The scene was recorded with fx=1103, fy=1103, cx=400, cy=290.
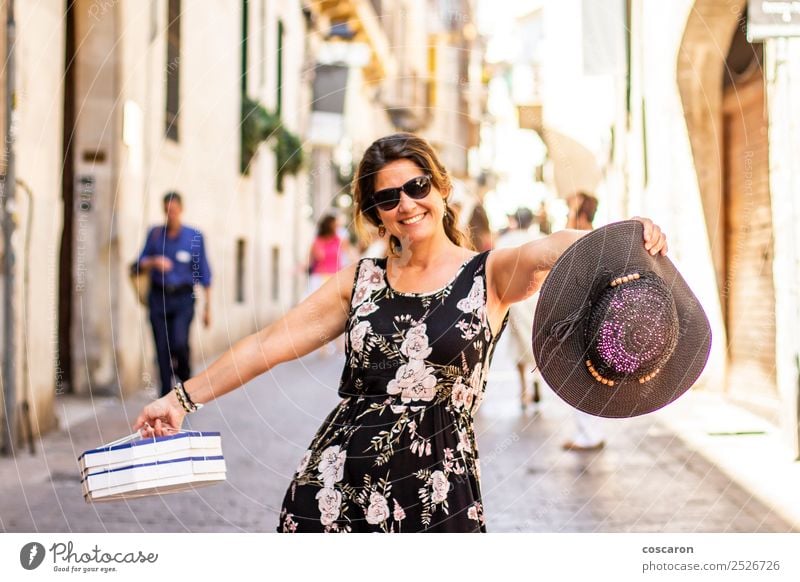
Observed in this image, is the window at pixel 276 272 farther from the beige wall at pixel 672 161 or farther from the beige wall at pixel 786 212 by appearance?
the beige wall at pixel 786 212

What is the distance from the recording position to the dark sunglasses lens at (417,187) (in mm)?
2586

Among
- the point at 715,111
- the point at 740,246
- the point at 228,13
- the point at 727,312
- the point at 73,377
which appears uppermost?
the point at 228,13

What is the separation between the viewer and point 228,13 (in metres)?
11.5

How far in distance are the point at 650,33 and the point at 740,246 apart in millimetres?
1696

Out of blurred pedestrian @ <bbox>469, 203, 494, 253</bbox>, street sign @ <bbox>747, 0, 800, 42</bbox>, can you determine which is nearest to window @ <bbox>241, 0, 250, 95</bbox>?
blurred pedestrian @ <bbox>469, 203, 494, 253</bbox>

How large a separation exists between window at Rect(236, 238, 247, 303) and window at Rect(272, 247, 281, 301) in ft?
5.50

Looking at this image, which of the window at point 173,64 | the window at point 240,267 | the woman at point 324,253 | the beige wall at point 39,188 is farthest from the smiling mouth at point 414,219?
the window at point 240,267

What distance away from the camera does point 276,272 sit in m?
15.4

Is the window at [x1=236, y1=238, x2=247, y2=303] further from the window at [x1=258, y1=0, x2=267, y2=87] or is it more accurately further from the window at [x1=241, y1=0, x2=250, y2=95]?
the window at [x1=241, y1=0, x2=250, y2=95]

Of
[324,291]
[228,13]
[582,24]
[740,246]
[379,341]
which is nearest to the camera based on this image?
[379,341]

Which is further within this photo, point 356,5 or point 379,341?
point 356,5

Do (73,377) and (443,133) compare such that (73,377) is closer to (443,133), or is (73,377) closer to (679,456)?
(679,456)
